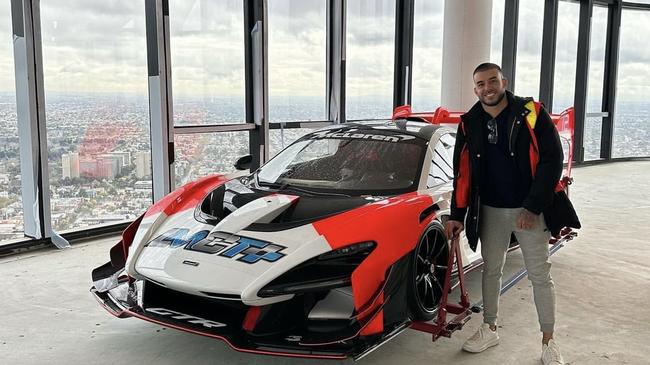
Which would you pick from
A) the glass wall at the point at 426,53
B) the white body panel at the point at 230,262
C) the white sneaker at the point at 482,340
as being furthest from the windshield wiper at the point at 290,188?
the glass wall at the point at 426,53

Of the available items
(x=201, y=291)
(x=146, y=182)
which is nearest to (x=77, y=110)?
(x=146, y=182)

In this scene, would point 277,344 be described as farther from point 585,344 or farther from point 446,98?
point 446,98

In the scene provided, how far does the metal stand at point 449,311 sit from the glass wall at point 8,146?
3.74 metres

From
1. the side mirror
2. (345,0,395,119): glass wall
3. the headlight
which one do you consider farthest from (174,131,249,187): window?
the headlight

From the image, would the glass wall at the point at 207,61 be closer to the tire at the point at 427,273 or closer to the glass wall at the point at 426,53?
the glass wall at the point at 426,53

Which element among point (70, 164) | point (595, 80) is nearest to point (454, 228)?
point (70, 164)

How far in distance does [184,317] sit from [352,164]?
4.63ft

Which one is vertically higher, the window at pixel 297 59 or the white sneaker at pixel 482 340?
the window at pixel 297 59

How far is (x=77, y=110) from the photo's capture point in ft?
18.0

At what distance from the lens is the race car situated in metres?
2.54

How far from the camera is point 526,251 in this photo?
2904 millimetres

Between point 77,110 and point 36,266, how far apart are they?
5.14ft

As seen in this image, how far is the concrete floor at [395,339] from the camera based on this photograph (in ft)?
9.65

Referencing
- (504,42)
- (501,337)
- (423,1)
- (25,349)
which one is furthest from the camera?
(504,42)
